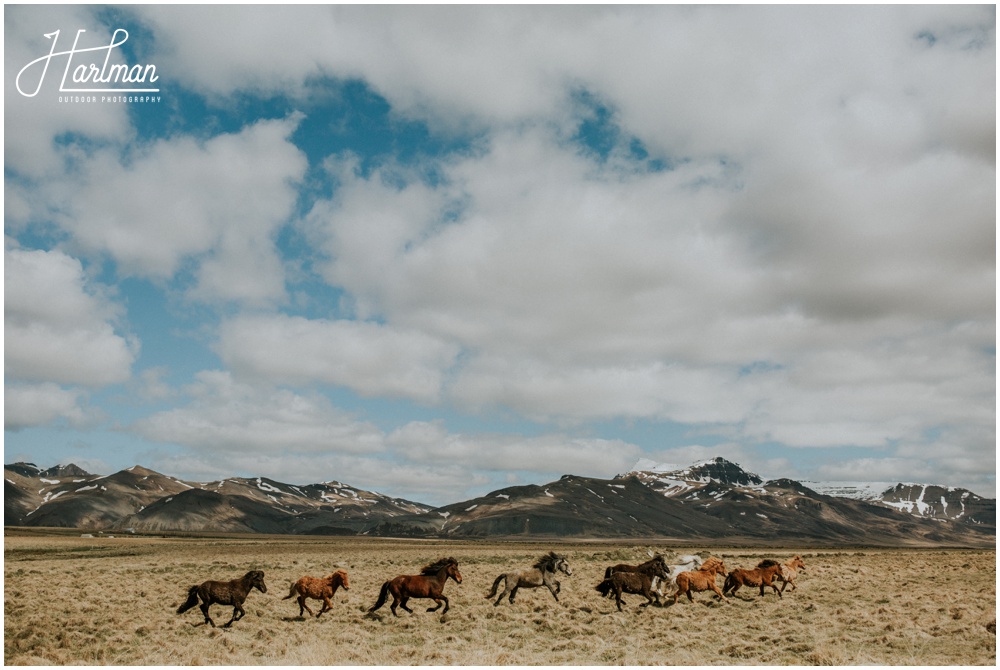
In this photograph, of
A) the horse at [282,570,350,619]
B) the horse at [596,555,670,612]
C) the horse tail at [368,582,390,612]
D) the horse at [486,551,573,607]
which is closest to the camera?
the horse tail at [368,582,390,612]

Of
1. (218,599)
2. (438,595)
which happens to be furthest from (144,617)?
(438,595)

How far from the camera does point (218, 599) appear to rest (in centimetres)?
2214

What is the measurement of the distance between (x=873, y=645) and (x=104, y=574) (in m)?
42.8

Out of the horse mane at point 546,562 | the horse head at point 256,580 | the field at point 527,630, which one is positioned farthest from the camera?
the horse mane at point 546,562

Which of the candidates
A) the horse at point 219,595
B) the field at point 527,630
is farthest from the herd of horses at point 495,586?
the field at point 527,630

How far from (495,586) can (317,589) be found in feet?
23.4

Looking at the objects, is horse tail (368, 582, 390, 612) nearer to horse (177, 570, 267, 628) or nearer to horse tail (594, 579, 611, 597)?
horse (177, 570, 267, 628)

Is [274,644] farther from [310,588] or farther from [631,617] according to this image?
[631,617]

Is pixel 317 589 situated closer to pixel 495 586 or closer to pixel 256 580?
pixel 256 580

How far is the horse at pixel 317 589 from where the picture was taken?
948 inches

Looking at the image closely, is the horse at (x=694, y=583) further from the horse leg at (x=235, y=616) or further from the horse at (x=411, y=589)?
the horse leg at (x=235, y=616)

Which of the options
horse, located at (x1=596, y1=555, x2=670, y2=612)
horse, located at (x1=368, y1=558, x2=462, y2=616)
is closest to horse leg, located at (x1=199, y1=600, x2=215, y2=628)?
horse, located at (x1=368, y1=558, x2=462, y2=616)

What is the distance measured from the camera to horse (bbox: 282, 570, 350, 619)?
2408cm

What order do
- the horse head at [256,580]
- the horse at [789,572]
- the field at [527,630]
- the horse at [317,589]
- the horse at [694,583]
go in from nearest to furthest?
the field at [527,630]
the horse head at [256,580]
the horse at [317,589]
the horse at [694,583]
the horse at [789,572]
